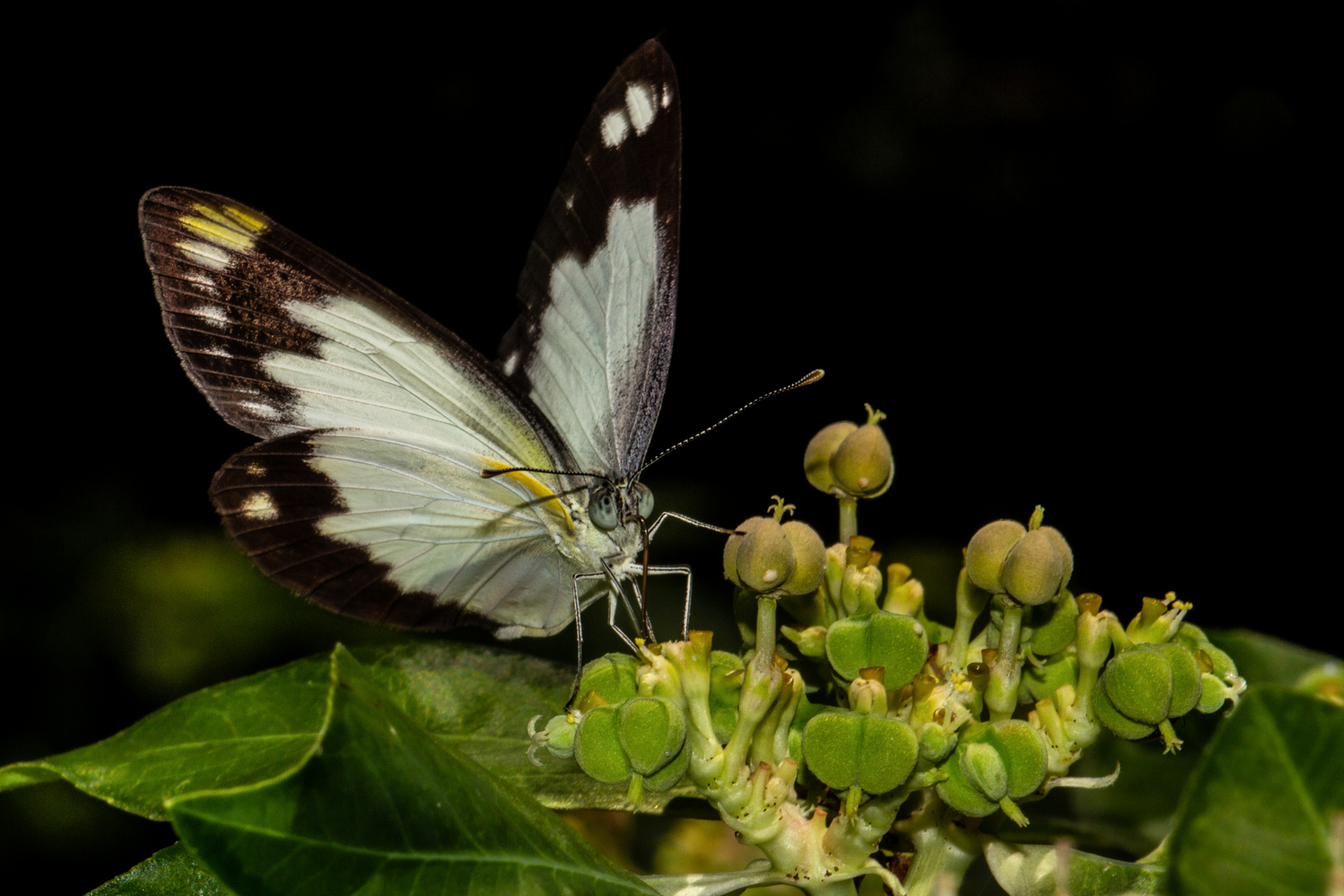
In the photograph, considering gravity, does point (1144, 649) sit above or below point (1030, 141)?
below

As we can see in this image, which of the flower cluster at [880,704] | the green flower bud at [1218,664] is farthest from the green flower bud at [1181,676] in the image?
the green flower bud at [1218,664]

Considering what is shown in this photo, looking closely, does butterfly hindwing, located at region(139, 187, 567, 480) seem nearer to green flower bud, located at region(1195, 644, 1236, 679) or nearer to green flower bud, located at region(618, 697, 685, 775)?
green flower bud, located at region(618, 697, 685, 775)

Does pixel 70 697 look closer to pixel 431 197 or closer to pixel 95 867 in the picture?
pixel 95 867

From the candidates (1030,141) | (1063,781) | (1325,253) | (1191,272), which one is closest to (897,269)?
(1030,141)

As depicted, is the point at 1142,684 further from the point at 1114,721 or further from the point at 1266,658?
the point at 1266,658

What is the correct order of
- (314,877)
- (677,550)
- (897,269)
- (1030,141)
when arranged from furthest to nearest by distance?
(897,269) < (1030,141) < (677,550) < (314,877)

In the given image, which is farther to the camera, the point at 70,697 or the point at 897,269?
the point at 897,269

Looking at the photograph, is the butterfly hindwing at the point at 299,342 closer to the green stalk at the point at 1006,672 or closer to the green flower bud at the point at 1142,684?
the green stalk at the point at 1006,672

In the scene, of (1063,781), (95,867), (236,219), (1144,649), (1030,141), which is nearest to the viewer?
(1144,649)

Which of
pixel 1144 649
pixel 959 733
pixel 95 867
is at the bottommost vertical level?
pixel 95 867
